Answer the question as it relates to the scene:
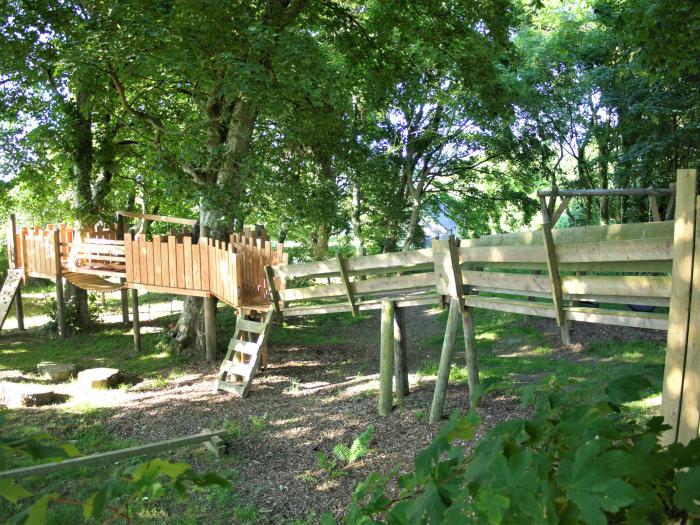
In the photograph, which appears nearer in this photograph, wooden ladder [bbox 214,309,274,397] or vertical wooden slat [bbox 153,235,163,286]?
wooden ladder [bbox 214,309,274,397]

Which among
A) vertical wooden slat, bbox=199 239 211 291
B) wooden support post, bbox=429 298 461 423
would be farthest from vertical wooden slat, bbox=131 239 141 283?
wooden support post, bbox=429 298 461 423

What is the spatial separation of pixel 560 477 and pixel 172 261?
11.5 meters

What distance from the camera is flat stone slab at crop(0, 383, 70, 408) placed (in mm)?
9695

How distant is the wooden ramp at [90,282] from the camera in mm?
13887

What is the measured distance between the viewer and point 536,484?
43.2 inches

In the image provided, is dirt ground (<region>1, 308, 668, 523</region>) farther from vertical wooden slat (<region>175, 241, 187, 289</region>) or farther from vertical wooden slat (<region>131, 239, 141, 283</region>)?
vertical wooden slat (<region>131, 239, 141, 283</region>)

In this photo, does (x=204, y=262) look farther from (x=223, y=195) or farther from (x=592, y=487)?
(x=592, y=487)

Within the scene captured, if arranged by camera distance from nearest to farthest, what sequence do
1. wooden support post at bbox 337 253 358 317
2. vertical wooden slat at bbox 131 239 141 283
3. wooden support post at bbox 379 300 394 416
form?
wooden support post at bbox 379 300 394 416
wooden support post at bbox 337 253 358 317
vertical wooden slat at bbox 131 239 141 283

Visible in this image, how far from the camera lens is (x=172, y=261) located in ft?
39.1

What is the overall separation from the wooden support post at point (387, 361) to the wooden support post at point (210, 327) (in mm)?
4576

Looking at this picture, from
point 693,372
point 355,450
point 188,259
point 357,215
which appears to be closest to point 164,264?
point 188,259

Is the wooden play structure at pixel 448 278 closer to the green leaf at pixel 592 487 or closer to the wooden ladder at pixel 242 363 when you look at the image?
the wooden ladder at pixel 242 363

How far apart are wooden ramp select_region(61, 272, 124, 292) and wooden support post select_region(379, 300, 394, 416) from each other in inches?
290

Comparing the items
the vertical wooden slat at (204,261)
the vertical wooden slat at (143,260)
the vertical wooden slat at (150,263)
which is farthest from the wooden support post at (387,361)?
the vertical wooden slat at (143,260)
